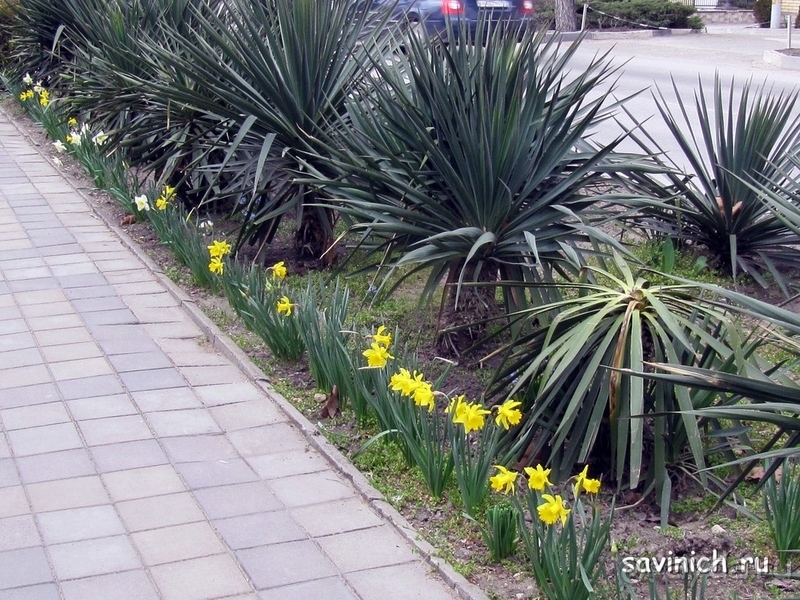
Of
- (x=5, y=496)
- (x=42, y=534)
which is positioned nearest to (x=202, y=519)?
(x=42, y=534)

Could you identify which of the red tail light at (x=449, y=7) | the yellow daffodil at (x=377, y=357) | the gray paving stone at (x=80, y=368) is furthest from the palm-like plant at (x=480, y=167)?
the gray paving stone at (x=80, y=368)

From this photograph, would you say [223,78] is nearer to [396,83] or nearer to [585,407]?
[396,83]

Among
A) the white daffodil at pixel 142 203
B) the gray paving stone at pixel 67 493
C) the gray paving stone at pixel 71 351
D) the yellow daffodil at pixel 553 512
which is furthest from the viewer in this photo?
the white daffodil at pixel 142 203

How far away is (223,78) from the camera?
20.5ft

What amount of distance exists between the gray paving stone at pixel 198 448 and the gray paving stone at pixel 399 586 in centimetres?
106

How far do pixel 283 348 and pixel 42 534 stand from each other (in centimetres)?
171

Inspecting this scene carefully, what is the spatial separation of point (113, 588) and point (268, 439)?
1.20 meters

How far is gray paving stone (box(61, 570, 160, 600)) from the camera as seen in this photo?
326 cm

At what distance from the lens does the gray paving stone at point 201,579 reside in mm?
3279

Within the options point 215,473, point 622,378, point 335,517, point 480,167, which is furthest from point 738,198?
point 215,473

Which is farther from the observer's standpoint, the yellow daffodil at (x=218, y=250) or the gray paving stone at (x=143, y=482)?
the yellow daffodil at (x=218, y=250)

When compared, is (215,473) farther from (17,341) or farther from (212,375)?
(17,341)

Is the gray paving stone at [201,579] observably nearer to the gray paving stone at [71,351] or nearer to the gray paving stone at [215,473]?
the gray paving stone at [215,473]

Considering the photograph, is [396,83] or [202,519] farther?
[396,83]
